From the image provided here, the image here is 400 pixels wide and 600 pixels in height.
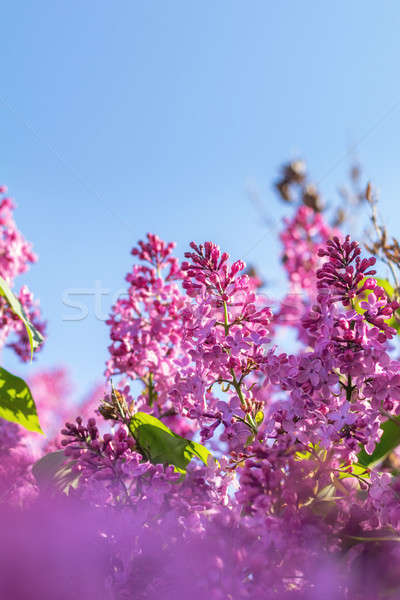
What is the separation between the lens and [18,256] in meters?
2.61

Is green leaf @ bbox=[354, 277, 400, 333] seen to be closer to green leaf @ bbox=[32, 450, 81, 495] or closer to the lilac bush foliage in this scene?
the lilac bush foliage

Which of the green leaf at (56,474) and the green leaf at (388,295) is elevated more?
the green leaf at (388,295)

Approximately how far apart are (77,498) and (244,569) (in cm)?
36

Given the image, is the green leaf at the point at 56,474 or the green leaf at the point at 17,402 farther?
the green leaf at the point at 17,402

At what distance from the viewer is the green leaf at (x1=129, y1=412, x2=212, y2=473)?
1.15m

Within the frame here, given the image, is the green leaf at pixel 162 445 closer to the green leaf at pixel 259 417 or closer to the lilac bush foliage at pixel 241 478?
the lilac bush foliage at pixel 241 478

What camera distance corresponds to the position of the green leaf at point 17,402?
1.34 meters

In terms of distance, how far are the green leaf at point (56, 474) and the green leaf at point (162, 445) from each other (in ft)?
0.52

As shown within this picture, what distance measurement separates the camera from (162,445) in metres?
1.17

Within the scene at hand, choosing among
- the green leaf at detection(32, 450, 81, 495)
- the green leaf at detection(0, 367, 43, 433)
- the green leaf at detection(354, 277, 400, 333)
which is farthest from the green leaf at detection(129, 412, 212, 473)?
the green leaf at detection(354, 277, 400, 333)

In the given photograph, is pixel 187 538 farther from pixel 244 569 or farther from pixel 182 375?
pixel 182 375

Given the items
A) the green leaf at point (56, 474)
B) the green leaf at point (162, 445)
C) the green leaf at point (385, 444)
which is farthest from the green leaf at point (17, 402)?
the green leaf at point (385, 444)

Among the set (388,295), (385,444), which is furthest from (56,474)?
(388,295)

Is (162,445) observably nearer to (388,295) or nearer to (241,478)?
(241,478)
